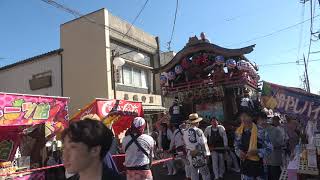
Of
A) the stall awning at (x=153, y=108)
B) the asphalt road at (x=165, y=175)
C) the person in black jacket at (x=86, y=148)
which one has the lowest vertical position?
the asphalt road at (x=165, y=175)

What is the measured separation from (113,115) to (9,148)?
3.22m

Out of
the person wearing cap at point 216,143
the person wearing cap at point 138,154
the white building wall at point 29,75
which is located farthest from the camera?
the white building wall at point 29,75

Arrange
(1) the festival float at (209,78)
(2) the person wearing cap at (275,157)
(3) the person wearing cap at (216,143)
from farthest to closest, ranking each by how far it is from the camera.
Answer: (1) the festival float at (209,78) → (3) the person wearing cap at (216,143) → (2) the person wearing cap at (275,157)

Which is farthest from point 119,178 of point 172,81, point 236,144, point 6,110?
point 172,81

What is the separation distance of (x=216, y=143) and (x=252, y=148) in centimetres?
503

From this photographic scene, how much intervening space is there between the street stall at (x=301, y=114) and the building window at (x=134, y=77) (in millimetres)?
14978

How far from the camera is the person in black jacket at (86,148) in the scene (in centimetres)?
248

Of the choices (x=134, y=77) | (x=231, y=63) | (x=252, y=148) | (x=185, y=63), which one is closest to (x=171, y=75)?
(x=185, y=63)

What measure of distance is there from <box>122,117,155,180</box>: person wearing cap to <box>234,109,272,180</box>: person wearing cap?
1.78 meters

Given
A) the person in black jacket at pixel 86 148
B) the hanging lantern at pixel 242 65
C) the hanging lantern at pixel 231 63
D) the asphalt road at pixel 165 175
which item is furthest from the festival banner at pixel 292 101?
the person in black jacket at pixel 86 148

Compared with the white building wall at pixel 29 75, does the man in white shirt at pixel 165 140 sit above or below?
below

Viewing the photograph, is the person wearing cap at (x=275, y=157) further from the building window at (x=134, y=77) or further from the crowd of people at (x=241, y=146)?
the building window at (x=134, y=77)

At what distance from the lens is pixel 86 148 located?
8.20 feet

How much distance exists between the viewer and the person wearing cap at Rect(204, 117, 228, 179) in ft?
35.4
